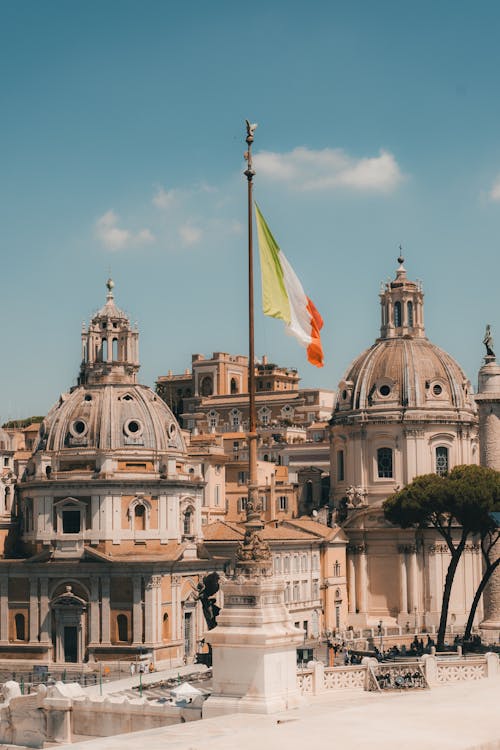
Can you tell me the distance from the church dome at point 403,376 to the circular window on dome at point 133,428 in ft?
78.6

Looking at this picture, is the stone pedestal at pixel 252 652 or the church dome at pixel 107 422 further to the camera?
the church dome at pixel 107 422

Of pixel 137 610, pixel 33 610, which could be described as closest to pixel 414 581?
pixel 137 610

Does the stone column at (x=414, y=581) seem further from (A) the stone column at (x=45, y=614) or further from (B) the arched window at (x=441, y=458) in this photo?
(A) the stone column at (x=45, y=614)

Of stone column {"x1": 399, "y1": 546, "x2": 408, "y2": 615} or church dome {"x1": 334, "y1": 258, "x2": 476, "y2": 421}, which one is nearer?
stone column {"x1": 399, "y1": 546, "x2": 408, "y2": 615}

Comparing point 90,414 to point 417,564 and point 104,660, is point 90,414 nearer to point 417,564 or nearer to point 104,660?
point 104,660

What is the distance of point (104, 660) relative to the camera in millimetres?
82125

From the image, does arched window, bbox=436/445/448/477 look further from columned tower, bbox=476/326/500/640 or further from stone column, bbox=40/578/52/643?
stone column, bbox=40/578/52/643

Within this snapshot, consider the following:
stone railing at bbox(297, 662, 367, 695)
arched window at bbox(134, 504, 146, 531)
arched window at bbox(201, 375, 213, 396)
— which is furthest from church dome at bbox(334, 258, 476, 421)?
stone railing at bbox(297, 662, 367, 695)

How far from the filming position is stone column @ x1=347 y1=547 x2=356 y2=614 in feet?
342

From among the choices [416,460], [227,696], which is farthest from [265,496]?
[227,696]

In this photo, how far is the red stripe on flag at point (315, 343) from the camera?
39594 mm

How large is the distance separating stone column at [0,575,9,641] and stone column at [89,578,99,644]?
5.51 meters

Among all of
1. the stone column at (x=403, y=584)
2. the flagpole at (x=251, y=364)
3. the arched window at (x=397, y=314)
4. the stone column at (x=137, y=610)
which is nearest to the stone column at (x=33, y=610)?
the stone column at (x=137, y=610)

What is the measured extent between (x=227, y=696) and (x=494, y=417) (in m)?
42.7
